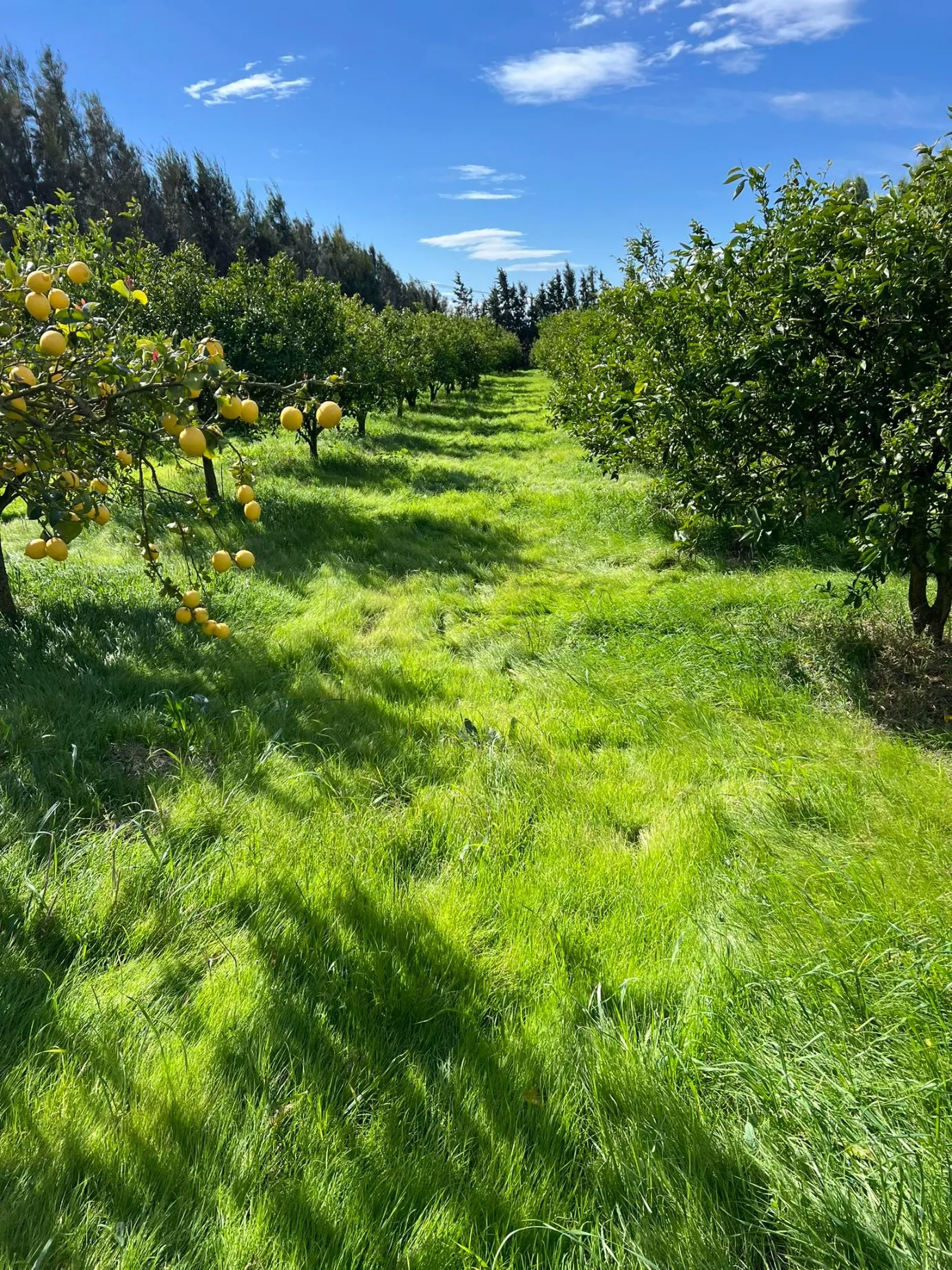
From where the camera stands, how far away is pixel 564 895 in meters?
2.57

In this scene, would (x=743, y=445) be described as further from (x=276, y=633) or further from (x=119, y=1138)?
(x=119, y=1138)

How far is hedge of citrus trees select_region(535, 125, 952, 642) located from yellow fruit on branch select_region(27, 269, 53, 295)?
12.4 feet

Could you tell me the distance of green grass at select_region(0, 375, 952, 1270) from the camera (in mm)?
1457

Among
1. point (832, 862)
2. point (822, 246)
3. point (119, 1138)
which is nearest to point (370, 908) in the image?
point (119, 1138)

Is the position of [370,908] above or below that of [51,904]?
below

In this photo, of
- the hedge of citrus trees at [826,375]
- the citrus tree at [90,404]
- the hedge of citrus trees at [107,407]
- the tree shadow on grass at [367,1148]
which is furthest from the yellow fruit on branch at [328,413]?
the hedge of citrus trees at [826,375]

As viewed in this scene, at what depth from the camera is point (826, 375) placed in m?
4.08

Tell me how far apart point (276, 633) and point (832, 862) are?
14.9 feet

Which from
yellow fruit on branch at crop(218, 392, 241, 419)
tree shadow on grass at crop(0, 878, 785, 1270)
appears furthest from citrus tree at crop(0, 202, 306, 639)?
tree shadow on grass at crop(0, 878, 785, 1270)

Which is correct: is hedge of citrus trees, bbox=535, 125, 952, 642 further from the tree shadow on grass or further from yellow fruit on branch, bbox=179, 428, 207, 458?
yellow fruit on branch, bbox=179, 428, 207, 458

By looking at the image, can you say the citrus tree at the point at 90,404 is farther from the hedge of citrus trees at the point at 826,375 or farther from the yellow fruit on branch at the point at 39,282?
the hedge of citrus trees at the point at 826,375

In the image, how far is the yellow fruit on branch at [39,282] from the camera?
1255mm

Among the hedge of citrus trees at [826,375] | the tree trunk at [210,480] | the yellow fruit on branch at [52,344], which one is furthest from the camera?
the tree trunk at [210,480]

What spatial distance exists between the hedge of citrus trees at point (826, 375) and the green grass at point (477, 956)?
109 centimetres
